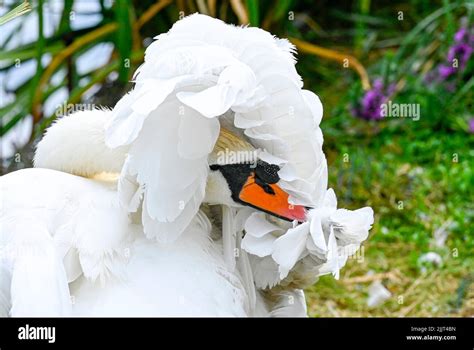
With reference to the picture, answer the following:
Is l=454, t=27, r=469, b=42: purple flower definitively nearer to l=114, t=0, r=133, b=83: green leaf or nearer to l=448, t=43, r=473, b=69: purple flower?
l=448, t=43, r=473, b=69: purple flower

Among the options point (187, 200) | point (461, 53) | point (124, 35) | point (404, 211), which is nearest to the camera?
point (187, 200)

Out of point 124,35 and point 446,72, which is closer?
point 124,35

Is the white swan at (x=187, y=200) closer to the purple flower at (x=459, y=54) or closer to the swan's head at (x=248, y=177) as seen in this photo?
the swan's head at (x=248, y=177)

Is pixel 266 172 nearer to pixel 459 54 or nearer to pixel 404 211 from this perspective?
pixel 404 211

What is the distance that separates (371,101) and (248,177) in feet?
6.94

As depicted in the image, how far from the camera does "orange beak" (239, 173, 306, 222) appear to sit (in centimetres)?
206

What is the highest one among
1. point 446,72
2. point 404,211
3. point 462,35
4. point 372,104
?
point 462,35

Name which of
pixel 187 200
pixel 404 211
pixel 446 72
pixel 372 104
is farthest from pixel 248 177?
pixel 446 72

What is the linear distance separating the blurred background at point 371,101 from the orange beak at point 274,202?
1.32 metres

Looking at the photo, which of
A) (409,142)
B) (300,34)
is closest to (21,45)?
Result: (300,34)

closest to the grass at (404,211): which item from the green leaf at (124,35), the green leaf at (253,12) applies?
the green leaf at (253,12)

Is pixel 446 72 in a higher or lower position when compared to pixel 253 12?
lower

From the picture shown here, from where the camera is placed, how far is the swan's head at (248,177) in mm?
2055

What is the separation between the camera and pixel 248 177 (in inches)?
82.1
